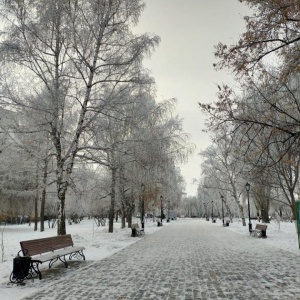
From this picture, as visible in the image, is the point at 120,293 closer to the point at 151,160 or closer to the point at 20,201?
the point at 151,160

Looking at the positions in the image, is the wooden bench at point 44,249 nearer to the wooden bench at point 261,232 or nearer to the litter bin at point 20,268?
the litter bin at point 20,268

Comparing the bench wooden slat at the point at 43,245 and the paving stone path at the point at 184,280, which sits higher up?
the bench wooden slat at the point at 43,245

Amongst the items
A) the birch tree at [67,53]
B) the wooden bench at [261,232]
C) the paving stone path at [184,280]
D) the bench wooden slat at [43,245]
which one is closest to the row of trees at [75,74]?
the birch tree at [67,53]

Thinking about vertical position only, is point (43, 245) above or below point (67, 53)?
below

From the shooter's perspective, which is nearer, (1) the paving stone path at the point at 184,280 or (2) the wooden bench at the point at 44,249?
(1) the paving stone path at the point at 184,280

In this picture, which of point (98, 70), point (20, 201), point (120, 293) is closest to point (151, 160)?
point (98, 70)

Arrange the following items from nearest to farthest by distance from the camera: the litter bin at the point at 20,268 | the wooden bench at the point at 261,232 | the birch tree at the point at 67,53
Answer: the litter bin at the point at 20,268 < the birch tree at the point at 67,53 < the wooden bench at the point at 261,232

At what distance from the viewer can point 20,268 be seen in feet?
25.8

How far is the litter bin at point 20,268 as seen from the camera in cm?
776

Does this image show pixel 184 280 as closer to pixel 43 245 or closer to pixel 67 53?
pixel 43 245

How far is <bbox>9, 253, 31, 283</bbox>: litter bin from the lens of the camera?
7.76 metres

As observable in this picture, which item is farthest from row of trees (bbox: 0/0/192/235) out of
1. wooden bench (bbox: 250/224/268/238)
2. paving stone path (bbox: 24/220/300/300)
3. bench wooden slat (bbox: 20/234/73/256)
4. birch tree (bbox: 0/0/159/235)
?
wooden bench (bbox: 250/224/268/238)

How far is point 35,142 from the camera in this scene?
18.3 meters

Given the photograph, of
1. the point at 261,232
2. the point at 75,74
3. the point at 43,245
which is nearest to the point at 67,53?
the point at 75,74
